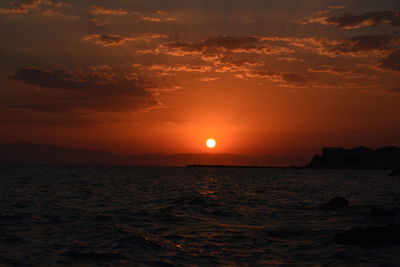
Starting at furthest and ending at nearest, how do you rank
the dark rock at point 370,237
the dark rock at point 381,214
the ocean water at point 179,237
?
the dark rock at point 381,214, the dark rock at point 370,237, the ocean water at point 179,237

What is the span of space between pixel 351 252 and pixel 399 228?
404 cm

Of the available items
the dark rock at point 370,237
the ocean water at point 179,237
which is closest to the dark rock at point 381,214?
the ocean water at point 179,237

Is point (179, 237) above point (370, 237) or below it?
below

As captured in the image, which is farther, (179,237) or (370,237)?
(179,237)

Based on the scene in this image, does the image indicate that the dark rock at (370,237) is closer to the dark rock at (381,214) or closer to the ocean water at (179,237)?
the ocean water at (179,237)

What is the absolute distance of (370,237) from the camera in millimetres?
16609

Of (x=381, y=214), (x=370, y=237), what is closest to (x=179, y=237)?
(x=370, y=237)

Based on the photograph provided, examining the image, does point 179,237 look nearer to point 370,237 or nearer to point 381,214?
point 370,237

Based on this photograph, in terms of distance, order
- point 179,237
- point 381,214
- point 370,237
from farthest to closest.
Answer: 1. point 381,214
2. point 179,237
3. point 370,237

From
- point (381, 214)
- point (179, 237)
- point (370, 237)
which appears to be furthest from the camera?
point (381, 214)

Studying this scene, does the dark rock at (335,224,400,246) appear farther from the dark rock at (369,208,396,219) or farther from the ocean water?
the dark rock at (369,208,396,219)

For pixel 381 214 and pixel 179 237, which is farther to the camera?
pixel 381 214

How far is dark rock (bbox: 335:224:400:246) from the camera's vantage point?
16.3 m

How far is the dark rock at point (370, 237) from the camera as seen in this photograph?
53.6 ft
